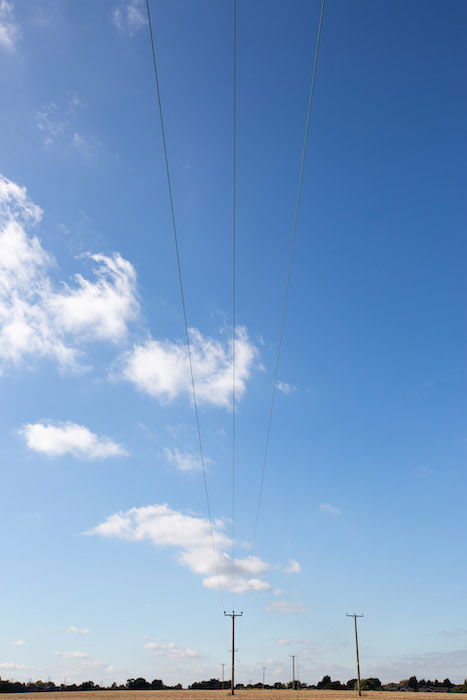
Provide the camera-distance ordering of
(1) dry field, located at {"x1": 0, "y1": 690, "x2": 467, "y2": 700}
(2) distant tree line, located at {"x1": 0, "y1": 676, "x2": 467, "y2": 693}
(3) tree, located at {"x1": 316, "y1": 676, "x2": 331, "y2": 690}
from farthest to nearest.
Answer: (3) tree, located at {"x1": 316, "y1": 676, "x2": 331, "y2": 690}, (2) distant tree line, located at {"x1": 0, "y1": 676, "x2": 467, "y2": 693}, (1) dry field, located at {"x1": 0, "y1": 690, "x2": 467, "y2": 700}

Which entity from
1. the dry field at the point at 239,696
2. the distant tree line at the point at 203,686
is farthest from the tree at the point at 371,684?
the dry field at the point at 239,696

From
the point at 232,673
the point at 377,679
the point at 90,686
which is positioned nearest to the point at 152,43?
the point at 232,673

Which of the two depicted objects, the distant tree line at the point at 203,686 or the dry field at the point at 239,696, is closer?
the dry field at the point at 239,696

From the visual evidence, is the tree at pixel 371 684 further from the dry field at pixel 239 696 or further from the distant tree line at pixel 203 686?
the dry field at pixel 239 696

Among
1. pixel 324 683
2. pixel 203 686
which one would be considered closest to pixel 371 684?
pixel 324 683

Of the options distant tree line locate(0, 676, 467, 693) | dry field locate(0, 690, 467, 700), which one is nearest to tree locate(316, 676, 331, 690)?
distant tree line locate(0, 676, 467, 693)

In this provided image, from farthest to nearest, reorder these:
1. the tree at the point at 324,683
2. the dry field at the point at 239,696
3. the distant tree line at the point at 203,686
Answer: the tree at the point at 324,683, the distant tree line at the point at 203,686, the dry field at the point at 239,696

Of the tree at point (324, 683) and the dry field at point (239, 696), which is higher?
the dry field at point (239, 696)

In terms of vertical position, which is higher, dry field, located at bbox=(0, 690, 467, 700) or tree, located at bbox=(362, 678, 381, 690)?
dry field, located at bbox=(0, 690, 467, 700)

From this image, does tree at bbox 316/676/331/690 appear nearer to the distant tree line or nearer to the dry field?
the distant tree line

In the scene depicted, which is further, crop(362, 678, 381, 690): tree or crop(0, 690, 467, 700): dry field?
crop(362, 678, 381, 690): tree

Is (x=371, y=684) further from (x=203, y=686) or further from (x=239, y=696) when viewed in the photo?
(x=239, y=696)

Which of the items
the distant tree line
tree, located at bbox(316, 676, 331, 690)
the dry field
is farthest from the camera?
tree, located at bbox(316, 676, 331, 690)

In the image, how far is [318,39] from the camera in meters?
12.9
